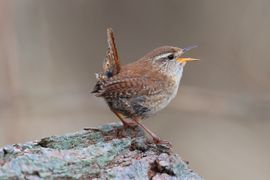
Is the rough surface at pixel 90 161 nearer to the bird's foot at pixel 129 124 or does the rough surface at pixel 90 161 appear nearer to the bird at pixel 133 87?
the bird's foot at pixel 129 124

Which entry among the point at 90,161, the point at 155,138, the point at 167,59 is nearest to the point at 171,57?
the point at 167,59

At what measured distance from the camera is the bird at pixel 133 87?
3.64 metres

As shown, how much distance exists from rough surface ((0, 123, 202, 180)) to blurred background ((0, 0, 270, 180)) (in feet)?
10.6

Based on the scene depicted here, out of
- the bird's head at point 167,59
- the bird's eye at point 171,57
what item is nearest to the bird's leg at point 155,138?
the bird's head at point 167,59

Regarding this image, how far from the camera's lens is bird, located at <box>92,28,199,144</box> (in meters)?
3.64

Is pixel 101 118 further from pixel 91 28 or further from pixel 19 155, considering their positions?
pixel 19 155

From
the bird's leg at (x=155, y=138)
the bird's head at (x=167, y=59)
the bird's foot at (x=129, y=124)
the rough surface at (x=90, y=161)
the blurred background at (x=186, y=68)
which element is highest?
the blurred background at (x=186, y=68)

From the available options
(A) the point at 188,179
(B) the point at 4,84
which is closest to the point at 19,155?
(A) the point at 188,179

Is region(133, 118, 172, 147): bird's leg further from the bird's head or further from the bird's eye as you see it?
the bird's eye

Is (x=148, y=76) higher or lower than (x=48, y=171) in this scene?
higher

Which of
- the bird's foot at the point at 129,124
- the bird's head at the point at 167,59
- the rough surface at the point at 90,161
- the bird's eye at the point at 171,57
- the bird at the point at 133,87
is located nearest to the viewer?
the rough surface at the point at 90,161

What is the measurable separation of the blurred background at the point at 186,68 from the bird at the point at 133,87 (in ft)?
6.82

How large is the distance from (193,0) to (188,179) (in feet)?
15.7

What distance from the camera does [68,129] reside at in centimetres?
666
